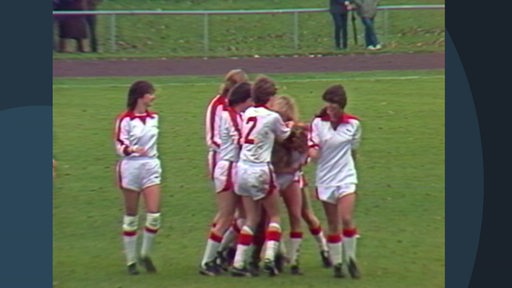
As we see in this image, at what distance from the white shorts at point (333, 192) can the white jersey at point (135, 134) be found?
1.57 metres

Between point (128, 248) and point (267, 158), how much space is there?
5.46ft

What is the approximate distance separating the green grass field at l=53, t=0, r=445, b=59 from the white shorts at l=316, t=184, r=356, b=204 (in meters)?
20.0

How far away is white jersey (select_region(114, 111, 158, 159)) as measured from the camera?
12.5m

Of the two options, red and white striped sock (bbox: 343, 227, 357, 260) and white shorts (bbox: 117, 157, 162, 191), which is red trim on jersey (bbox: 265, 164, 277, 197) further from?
white shorts (bbox: 117, 157, 162, 191)

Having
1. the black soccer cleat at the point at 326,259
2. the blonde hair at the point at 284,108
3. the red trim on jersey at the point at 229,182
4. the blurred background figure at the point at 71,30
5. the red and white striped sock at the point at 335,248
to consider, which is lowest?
the black soccer cleat at the point at 326,259

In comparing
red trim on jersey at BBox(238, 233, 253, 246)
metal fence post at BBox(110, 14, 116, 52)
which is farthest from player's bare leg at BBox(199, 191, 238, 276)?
metal fence post at BBox(110, 14, 116, 52)

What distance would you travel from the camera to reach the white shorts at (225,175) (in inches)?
498

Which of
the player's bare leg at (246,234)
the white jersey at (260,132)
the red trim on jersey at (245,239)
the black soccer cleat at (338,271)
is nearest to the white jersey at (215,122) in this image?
the white jersey at (260,132)

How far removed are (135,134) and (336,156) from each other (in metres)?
1.85

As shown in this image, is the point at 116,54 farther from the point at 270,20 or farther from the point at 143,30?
the point at 270,20

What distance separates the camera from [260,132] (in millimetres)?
12242

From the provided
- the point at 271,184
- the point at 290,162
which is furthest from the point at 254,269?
the point at 290,162

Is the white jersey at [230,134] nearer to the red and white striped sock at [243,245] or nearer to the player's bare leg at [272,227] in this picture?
the player's bare leg at [272,227]

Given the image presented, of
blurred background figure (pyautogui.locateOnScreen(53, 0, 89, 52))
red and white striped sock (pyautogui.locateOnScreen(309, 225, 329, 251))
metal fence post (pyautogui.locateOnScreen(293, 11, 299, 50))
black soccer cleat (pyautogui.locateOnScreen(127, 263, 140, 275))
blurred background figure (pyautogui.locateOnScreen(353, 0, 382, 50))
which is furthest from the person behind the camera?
metal fence post (pyautogui.locateOnScreen(293, 11, 299, 50))
